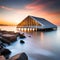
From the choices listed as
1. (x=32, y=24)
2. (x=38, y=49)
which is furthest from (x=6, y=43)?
(x=32, y=24)

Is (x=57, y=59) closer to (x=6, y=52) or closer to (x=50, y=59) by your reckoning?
(x=50, y=59)

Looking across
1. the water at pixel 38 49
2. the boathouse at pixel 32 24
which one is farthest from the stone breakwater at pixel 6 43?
the boathouse at pixel 32 24

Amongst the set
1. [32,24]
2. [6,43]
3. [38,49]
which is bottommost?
[38,49]

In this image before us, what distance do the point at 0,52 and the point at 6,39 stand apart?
150 inches

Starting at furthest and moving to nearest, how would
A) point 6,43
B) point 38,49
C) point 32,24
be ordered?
point 32,24 → point 6,43 → point 38,49

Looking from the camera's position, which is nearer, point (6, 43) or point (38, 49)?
point (38, 49)

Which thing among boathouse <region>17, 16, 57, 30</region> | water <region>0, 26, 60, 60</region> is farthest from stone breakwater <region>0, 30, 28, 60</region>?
boathouse <region>17, 16, 57, 30</region>

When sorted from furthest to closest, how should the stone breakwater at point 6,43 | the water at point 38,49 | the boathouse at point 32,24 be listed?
the boathouse at point 32,24 → the water at point 38,49 → the stone breakwater at point 6,43

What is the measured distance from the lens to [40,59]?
585 cm

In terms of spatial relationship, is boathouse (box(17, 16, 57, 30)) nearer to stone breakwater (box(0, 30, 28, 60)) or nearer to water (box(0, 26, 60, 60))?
A: stone breakwater (box(0, 30, 28, 60))

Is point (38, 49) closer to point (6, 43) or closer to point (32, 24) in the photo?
point (6, 43)

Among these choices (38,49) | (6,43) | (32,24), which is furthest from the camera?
(32,24)

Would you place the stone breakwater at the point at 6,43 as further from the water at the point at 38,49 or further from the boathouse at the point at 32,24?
the boathouse at the point at 32,24

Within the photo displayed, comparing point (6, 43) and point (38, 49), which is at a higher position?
point (6, 43)
